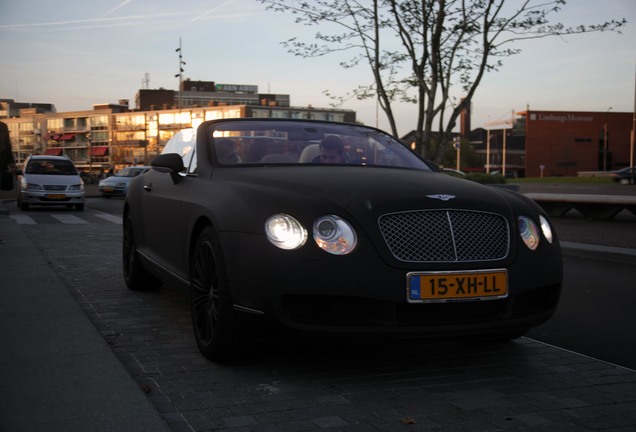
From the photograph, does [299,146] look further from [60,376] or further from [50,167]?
[50,167]

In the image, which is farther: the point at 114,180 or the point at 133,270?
the point at 114,180

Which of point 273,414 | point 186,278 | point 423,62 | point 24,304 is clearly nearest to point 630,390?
point 273,414

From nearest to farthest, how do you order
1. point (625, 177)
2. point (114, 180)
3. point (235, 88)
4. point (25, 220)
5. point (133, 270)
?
point (133, 270)
point (25, 220)
point (114, 180)
point (625, 177)
point (235, 88)

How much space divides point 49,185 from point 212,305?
18935mm

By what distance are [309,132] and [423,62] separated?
1315 centimetres

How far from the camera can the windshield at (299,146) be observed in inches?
189

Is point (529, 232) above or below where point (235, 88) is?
below

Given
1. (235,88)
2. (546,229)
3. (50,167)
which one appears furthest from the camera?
(235,88)

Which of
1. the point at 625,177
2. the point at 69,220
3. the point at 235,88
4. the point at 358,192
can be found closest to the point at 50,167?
the point at 69,220

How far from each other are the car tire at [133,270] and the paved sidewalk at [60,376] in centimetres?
74

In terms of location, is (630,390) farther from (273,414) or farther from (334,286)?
(273,414)

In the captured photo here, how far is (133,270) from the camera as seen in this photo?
651 centimetres

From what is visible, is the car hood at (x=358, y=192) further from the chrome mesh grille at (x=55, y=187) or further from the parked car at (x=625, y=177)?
the parked car at (x=625, y=177)

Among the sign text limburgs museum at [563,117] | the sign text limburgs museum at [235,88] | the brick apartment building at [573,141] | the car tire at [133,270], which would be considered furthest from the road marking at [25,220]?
the sign text limburgs museum at [235,88]
